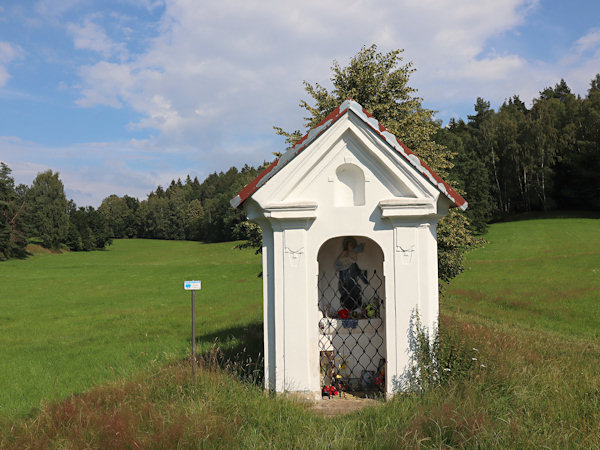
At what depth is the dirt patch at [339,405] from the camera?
5754mm

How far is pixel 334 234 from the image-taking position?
20.4 ft

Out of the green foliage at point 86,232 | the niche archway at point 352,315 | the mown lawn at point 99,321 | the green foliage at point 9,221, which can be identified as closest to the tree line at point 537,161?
the mown lawn at point 99,321

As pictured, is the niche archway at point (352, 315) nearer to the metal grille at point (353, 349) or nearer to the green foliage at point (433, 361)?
the metal grille at point (353, 349)

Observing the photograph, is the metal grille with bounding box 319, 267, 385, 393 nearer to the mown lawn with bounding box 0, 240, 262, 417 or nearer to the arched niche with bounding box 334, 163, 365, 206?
the arched niche with bounding box 334, 163, 365, 206

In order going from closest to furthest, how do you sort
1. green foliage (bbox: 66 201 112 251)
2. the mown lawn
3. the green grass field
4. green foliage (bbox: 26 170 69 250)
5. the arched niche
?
the arched niche
the mown lawn
the green grass field
green foliage (bbox: 26 170 69 250)
green foliage (bbox: 66 201 112 251)

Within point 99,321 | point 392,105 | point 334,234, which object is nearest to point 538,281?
point 392,105

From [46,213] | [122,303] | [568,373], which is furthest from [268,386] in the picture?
[46,213]

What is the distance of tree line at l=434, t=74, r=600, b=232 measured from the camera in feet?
170

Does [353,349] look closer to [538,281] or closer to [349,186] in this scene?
[349,186]

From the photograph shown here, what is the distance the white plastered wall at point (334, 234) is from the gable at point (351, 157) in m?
0.01

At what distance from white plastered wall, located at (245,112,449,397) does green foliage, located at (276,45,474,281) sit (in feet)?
20.3

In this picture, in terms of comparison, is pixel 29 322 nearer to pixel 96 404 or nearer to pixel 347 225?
pixel 96 404

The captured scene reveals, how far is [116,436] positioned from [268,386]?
2.26 m

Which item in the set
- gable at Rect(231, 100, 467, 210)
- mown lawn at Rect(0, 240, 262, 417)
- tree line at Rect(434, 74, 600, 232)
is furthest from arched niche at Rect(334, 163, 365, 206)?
tree line at Rect(434, 74, 600, 232)
